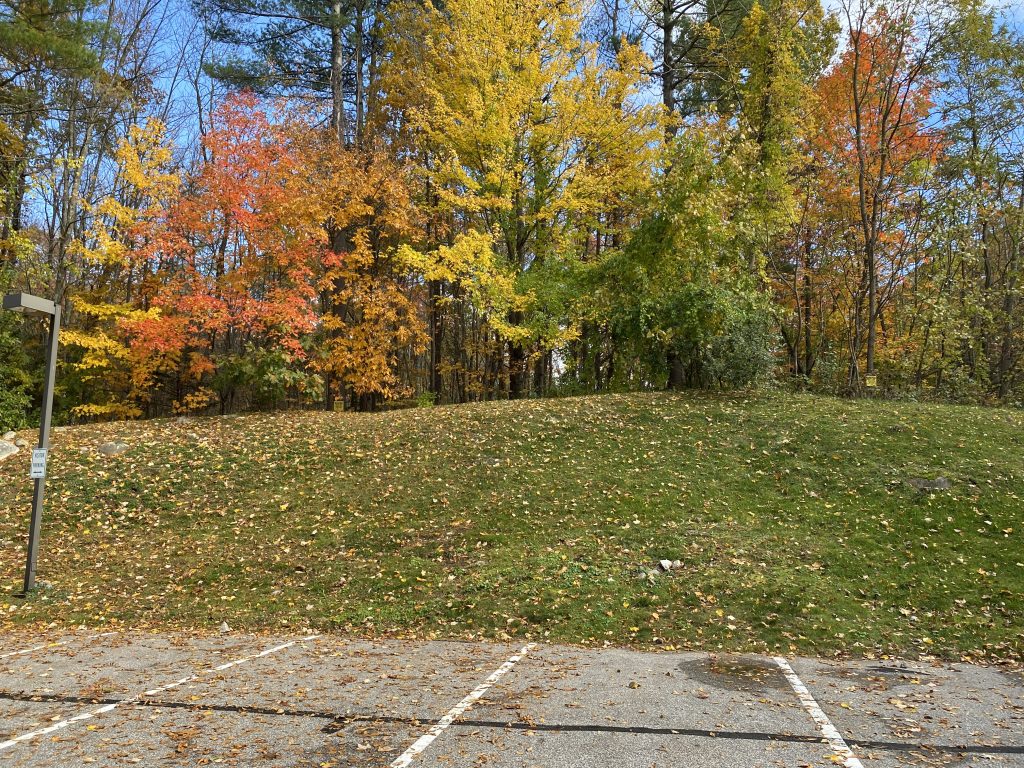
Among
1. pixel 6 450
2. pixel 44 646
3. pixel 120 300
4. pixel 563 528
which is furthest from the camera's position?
pixel 120 300

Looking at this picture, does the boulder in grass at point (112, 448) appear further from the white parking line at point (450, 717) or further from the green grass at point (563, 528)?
the white parking line at point (450, 717)

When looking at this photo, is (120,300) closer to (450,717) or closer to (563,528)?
(563,528)

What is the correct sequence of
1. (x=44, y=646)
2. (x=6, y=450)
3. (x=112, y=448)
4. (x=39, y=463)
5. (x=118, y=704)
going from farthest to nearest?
(x=6, y=450), (x=112, y=448), (x=39, y=463), (x=44, y=646), (x=118, y=704)

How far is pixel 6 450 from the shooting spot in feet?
40.4

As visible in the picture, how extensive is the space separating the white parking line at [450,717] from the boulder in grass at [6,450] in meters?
11.6

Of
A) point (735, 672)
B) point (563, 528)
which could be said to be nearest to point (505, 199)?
point (563, 528)

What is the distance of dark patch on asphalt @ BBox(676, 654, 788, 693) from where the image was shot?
508 centimetres

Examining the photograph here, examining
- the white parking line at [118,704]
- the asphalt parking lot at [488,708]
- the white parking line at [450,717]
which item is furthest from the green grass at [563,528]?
the white parking line at [450,717]

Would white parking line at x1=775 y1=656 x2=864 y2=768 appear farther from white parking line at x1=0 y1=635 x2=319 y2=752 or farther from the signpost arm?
the signpost arm

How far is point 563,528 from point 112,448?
8.95 meters

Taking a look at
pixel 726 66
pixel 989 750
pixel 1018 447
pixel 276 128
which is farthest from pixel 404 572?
pixel 726 66

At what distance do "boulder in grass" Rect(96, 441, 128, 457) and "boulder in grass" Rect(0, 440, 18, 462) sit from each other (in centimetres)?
175

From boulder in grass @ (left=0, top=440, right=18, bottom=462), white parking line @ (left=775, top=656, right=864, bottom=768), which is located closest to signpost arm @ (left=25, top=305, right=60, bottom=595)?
boulder in grass @ (left=0, top=440, right=18, bottom=462)

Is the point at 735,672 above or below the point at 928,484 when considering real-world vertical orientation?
below
